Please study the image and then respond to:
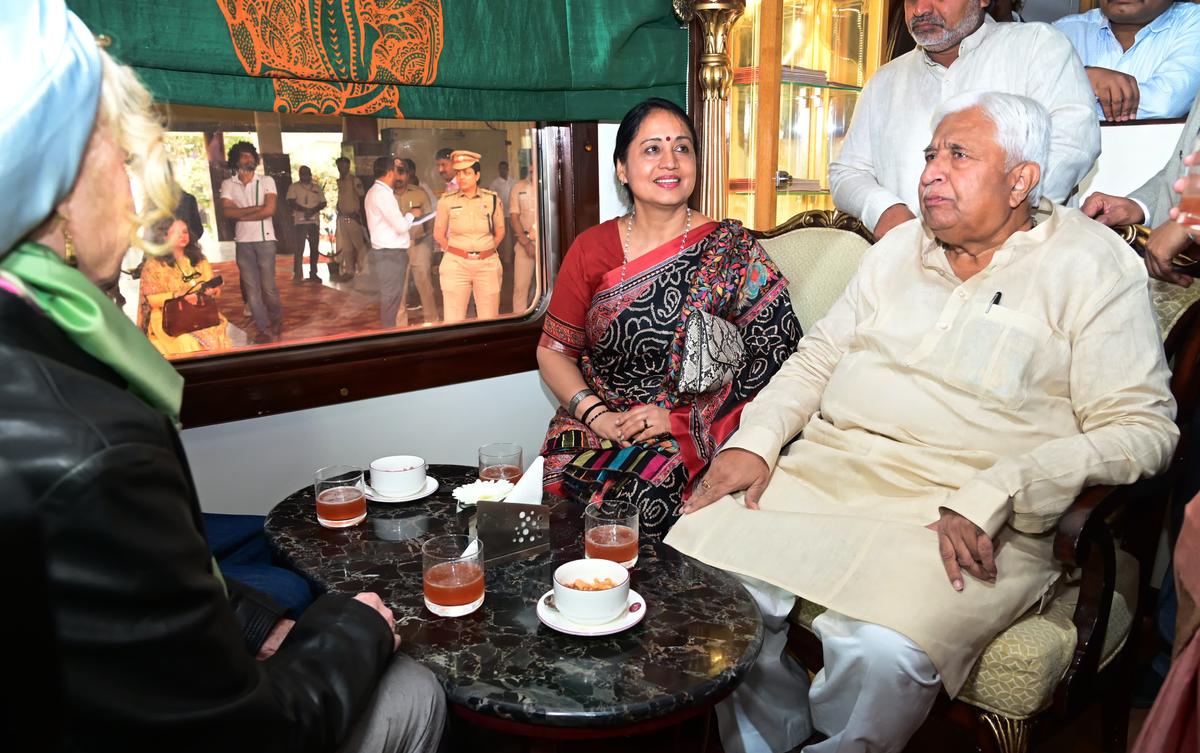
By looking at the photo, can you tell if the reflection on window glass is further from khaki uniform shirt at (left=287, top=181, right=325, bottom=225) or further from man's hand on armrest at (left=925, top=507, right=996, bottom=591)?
man's hand on armrest at (left=925, top=507, right=996, bottom=591)

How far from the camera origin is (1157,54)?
3.60m

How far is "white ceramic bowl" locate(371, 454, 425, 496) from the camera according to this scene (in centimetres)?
214

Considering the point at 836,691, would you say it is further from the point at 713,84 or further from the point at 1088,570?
the point at 713,84

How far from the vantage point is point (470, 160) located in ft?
10.4

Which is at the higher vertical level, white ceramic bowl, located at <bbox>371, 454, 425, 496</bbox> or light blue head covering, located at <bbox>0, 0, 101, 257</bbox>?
light blue head covering, located at <bbox>0, 0, 101, 257</bbox>

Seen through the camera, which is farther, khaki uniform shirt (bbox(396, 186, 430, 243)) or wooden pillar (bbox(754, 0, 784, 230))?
wooden pillar (bbox(754, 0, 784, 230))

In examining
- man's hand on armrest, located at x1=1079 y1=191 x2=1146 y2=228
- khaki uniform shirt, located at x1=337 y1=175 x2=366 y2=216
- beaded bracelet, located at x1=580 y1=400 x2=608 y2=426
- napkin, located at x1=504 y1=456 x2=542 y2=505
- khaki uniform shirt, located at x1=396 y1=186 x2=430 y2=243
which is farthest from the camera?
khaki uniform shirt, located at x1=396 y1=186 x2=430 y2=243

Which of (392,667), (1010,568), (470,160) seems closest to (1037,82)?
(1010,568)

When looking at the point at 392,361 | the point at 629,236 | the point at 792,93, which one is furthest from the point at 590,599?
the point at 792,93

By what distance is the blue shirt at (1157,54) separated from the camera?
132 inches

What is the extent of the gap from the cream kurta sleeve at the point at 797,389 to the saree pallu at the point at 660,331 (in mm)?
174

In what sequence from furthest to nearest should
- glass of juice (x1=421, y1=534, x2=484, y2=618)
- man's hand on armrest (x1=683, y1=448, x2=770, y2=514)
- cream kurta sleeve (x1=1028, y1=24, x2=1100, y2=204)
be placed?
1. cream kurta sleeve (x1=1028, y1=24, x2=1100, y2=204)
2. man's hand on armrest (x1=683, y1=448, x2=770, y2=514)
3. glass of juice (x1=421, y1=534, x2=484, y2=618)

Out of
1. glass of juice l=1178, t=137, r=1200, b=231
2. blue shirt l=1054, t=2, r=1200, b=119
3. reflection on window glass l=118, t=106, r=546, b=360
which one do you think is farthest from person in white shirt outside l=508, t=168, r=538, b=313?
glass of juice l=1178, t=137, r=1200, b=231

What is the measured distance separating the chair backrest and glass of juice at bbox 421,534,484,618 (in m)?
1.55
